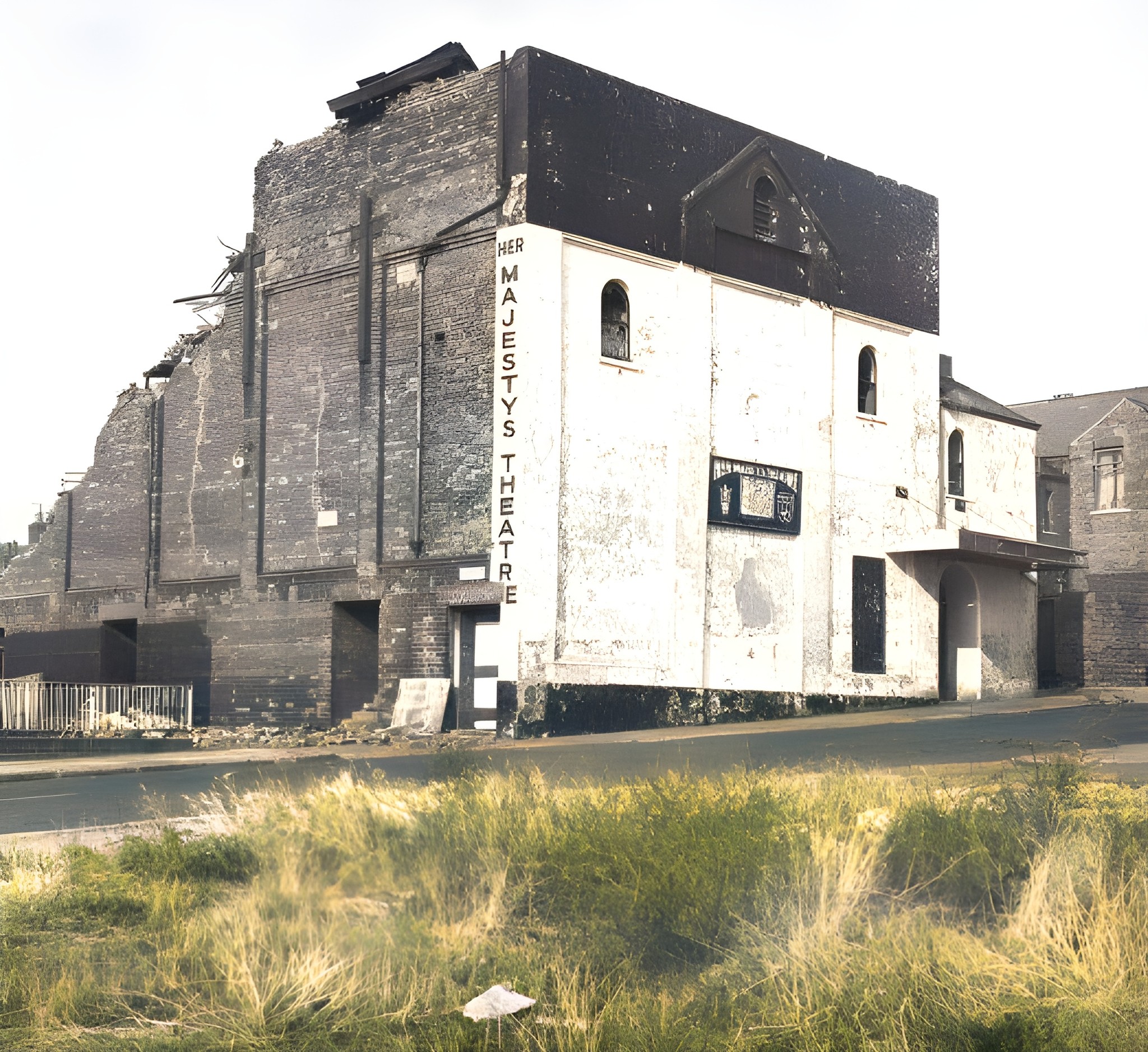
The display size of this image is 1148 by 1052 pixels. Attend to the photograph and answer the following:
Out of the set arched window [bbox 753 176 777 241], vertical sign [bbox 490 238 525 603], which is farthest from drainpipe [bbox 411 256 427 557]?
arched window [bbox 753 176 777 241]

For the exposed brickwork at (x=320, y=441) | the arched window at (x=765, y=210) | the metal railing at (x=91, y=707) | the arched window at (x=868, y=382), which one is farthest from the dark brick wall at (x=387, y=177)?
the arched window at (x=868, y=382)

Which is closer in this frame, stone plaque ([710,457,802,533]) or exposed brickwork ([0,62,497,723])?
exposed brickwork ([0,62,497,723])

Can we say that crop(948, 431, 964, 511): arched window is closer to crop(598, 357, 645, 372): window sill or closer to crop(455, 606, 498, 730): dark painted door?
crop(598, 357, 645, 372): window sill

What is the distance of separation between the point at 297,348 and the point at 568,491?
24.2ft

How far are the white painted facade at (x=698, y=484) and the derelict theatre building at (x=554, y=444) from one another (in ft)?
0.22

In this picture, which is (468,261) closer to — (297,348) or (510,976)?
(297,348)

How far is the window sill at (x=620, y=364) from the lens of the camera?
23375 mm

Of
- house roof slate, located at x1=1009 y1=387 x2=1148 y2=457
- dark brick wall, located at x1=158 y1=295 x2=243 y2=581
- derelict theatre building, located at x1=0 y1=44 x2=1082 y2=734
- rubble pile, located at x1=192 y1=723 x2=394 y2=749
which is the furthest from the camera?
house roof slate, located at x1=1009 y1=387 x2=1148 y2=457

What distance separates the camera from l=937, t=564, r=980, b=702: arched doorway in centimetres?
3009

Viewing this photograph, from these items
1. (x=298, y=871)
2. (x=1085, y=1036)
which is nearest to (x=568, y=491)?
(x=298, y=871)

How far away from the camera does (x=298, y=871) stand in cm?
776

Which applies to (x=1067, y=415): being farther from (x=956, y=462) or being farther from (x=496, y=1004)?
(x=496, y=1004)

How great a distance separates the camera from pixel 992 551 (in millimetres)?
27953

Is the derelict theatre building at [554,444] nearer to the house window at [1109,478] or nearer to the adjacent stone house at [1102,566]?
the adjacent stone house at [1102,566]
